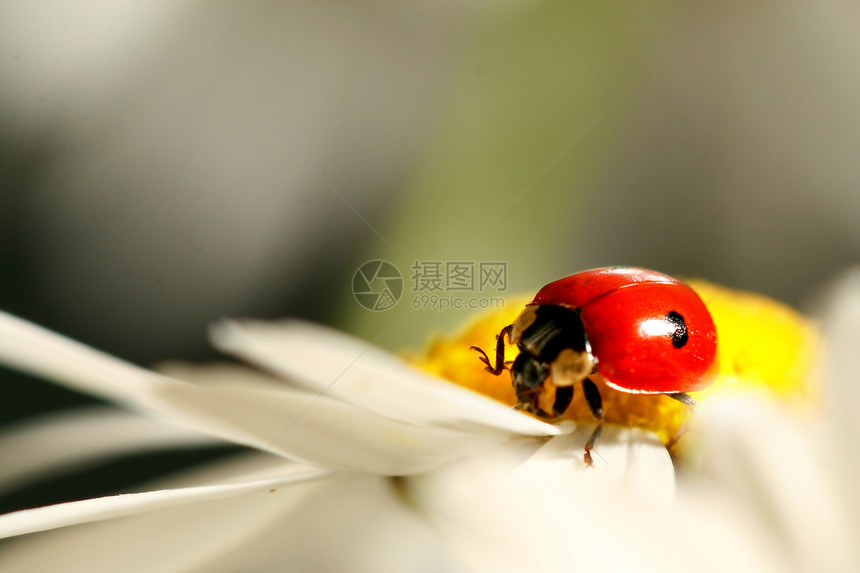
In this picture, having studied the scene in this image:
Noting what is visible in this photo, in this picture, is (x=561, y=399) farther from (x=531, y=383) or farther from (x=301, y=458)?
(x=301, y=458)

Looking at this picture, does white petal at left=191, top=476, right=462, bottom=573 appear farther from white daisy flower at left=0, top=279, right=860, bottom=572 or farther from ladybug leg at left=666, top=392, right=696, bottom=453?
ladybug leg at left=666, top=392, right=696, bottom=453

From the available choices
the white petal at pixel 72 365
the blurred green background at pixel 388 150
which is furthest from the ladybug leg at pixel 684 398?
the blurred green background at pixel 388 150

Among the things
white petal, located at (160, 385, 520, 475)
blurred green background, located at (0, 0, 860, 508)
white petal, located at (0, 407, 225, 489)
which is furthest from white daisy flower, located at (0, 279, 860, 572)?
blurred green background, located at (0, 0, 860, 508)

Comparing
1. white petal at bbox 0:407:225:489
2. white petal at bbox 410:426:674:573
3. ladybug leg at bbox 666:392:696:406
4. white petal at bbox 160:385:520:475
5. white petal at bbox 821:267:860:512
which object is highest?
white petal at bbox 821:267:860:512

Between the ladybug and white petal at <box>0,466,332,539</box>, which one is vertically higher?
the ladybug

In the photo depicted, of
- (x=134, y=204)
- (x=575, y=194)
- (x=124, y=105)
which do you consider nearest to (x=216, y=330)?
(x=134, y=204)

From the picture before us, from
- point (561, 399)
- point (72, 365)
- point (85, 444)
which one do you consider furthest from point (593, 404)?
point (85, 444)
